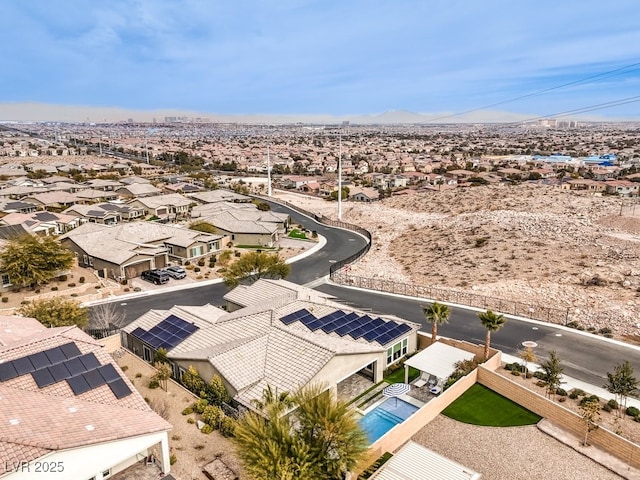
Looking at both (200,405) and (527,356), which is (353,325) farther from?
(527,356)

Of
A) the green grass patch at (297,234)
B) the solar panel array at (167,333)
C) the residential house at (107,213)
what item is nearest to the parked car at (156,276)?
the solar panel array at (167,333)

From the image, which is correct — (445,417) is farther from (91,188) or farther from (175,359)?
(91,188)

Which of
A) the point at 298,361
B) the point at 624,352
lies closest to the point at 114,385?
the point at 298,361

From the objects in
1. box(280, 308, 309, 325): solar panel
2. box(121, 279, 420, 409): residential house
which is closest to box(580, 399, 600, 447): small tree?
box(121, 279, 420, 409): residential house

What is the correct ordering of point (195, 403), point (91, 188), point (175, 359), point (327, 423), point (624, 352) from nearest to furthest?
point (327, 423) → point (195, 403) → point (175, 359) → point (624, 352) → point (91, 188)

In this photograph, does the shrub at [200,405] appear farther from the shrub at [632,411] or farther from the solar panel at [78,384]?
the shrub at [632,411]

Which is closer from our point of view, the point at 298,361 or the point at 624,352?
the point at 298,361
